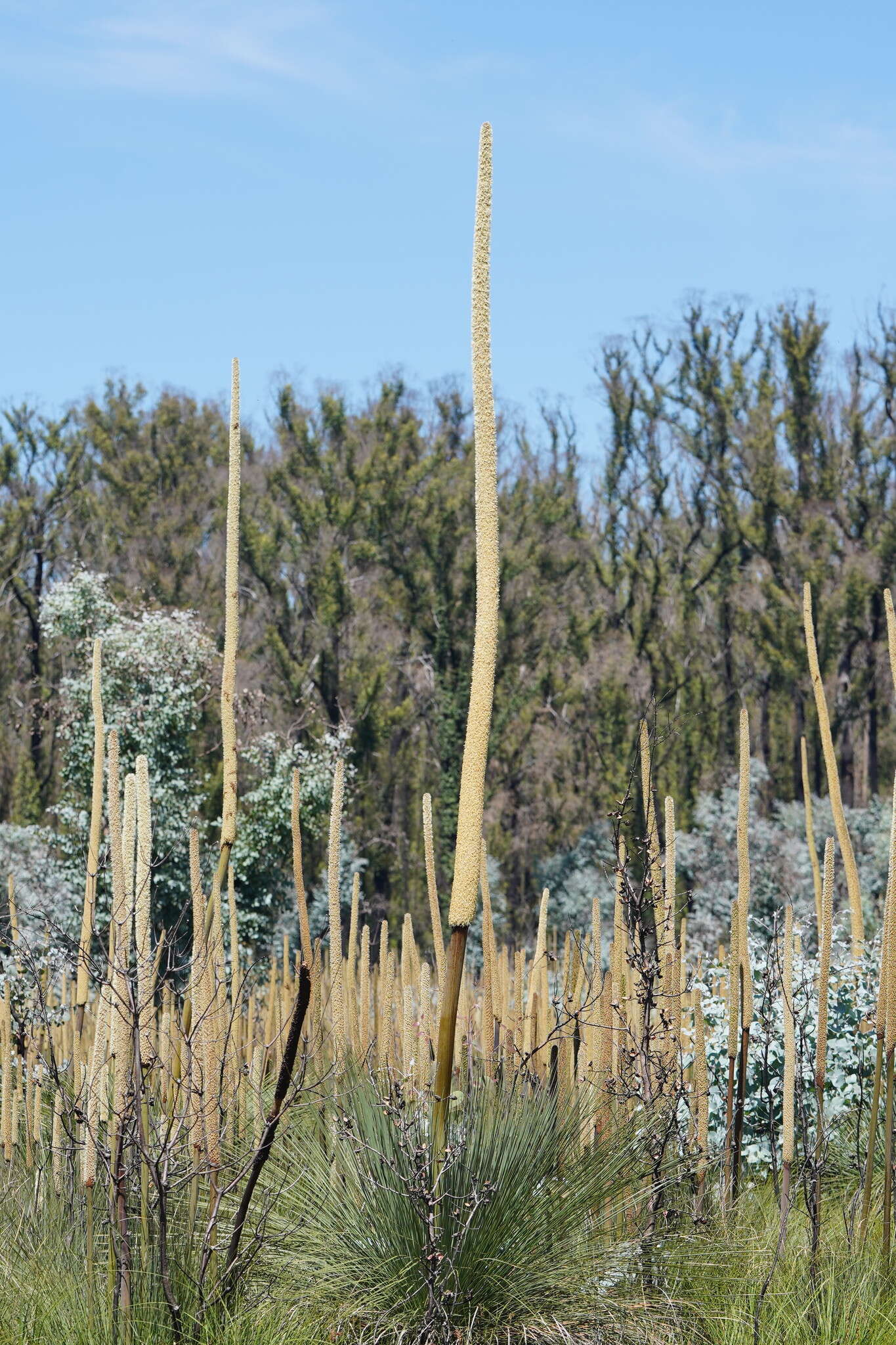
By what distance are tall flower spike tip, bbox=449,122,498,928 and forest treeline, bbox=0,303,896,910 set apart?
16091mm

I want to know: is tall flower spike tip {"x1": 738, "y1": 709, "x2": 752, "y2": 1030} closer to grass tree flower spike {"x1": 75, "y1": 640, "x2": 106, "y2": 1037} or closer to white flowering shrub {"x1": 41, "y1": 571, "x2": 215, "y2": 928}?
grass tree flower spike {"x1": 75, "y1": 640, "x2": 106, "y2": 1037}

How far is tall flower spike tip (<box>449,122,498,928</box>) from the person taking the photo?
3.21 metres

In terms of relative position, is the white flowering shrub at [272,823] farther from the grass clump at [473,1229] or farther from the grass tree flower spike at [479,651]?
the grass tree flower spike at [479,651]

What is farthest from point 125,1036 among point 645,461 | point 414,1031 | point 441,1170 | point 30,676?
point 645,461

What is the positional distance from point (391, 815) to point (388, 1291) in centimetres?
1890

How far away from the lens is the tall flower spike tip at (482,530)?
321 cm

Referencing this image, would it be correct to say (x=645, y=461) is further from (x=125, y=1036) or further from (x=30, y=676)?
(x=125, y=1036)

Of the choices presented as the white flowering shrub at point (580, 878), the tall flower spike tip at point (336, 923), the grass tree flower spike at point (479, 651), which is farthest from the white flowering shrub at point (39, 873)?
the grass tree flower spike at point (479, 651)

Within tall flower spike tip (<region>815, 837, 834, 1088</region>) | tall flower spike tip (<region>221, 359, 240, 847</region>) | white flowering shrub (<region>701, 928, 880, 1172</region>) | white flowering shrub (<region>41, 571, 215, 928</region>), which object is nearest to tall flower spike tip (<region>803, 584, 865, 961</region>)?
white flowering shrub (<region>701, 928, 880, 1172</region>)

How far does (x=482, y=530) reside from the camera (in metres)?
3.28

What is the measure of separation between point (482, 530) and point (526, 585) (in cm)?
A: 1828

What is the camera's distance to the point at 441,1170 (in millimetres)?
3119

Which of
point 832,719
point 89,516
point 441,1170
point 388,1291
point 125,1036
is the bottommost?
point 388,1291

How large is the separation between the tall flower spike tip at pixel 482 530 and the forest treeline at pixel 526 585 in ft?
52.8
